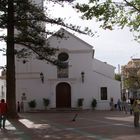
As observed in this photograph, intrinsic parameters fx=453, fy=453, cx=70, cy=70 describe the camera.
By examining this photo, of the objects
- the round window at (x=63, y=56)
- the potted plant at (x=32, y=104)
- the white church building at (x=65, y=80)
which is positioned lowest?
the potted plant at (x=32, y=104)

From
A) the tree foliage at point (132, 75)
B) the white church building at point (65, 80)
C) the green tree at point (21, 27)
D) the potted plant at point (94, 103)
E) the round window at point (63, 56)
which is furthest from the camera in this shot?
the tree foliage at point (132, 75)

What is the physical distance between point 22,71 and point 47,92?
12.5ft

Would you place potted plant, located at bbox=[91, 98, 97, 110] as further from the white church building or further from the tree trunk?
the tree trunk

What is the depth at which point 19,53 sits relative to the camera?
3650 cm

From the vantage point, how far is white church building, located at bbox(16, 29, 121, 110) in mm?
51625

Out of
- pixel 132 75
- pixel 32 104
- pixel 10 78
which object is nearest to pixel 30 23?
pixel 10 78

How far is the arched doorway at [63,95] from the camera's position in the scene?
51.5m

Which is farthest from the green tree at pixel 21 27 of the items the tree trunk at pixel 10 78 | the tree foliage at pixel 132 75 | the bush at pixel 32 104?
the tree foliage at pixel 132 75

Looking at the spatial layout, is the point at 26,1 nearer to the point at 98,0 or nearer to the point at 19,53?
the point at 19,53

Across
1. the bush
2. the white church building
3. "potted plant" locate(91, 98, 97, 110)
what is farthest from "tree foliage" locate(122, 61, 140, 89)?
the bush

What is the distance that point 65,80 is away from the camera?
51.9 meters

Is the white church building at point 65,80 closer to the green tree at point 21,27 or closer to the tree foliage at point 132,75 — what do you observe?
the green tree at point 21,27

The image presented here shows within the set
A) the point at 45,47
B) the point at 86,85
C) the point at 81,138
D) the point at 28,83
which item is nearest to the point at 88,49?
the point at 86,85

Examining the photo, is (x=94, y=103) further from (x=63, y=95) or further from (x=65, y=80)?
(x=65, y=80)
